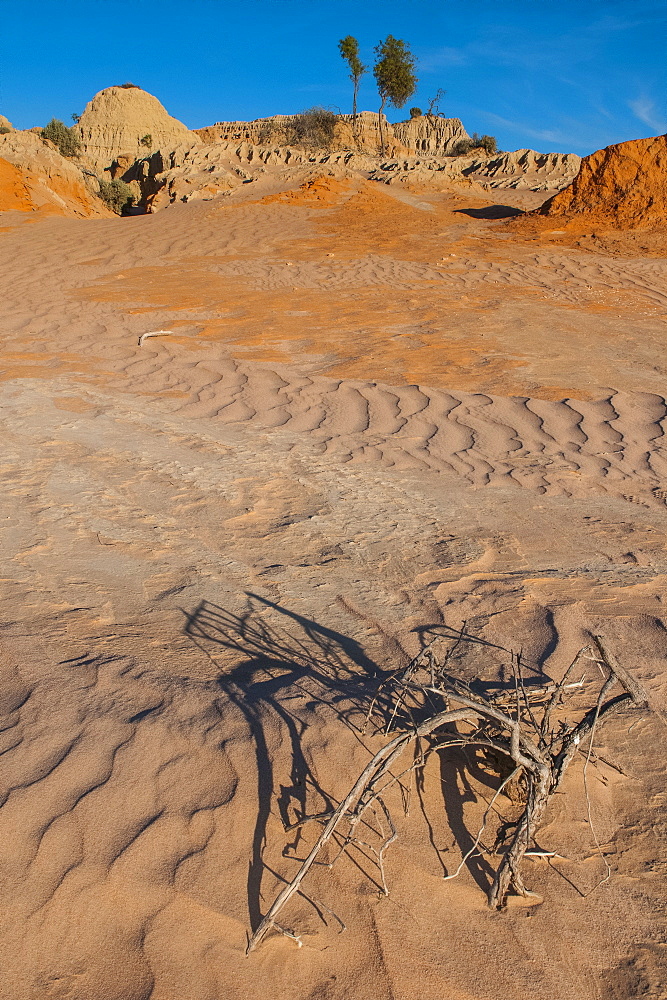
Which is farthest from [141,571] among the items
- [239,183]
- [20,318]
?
[239,183]

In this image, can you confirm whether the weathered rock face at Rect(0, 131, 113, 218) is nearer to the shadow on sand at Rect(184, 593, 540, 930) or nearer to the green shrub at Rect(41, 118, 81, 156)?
the green shrub at Rect(41, 118, 81, 156)

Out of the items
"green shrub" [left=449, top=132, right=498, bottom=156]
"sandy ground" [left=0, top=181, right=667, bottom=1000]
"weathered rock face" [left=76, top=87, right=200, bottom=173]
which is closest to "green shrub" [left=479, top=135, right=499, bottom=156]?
"green shrub" [left=449, top=132, right=498, bottom=156]

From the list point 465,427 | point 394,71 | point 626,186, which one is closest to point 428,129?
point 394,71

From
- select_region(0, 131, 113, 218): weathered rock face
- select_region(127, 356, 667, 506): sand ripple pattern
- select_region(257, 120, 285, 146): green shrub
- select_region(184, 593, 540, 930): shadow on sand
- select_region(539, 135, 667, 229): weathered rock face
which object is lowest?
select_region(184, 593, 540, 930): shadow on sand

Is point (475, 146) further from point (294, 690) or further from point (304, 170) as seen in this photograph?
point (294, 690)

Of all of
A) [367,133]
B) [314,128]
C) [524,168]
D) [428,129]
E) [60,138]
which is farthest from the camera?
[428,129]
